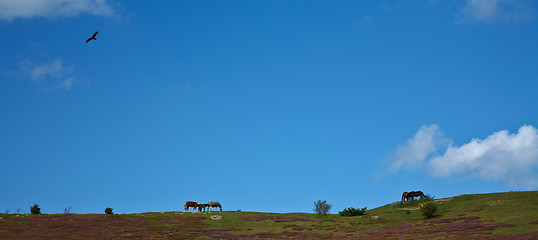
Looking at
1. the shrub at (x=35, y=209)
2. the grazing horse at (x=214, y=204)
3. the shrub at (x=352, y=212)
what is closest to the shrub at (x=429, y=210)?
the shrub at (x=352, y=212)

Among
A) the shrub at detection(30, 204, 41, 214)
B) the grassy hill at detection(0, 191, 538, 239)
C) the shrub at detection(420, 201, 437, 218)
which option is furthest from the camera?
the shrub at detection(30, 204, 41, 214)

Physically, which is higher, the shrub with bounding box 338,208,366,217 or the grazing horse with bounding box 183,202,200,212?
the grazing horse with bounding box 183,202,200,212

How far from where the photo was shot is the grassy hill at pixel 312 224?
5400 cm

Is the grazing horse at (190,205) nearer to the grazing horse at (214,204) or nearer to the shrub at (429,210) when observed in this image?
the grazing horse at (214,204)

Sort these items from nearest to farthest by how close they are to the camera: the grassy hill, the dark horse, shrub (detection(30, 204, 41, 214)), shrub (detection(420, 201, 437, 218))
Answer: the grassy hill → shrub (detection(420, 201, 437, 218)) → shrub (detection(30, 204, 41, 214)) → the dark horse

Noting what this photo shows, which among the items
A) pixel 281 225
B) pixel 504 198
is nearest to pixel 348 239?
pixel 281 225

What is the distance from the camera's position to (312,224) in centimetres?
6625

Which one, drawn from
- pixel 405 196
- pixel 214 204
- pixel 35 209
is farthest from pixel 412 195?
pixel 35 209

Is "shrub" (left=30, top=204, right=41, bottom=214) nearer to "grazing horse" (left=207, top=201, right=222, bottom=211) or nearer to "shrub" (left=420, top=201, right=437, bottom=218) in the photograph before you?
"grazing horse" (left=207, top=201, right=222, bottom=211)

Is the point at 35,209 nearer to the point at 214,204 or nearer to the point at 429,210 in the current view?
the point at 214,204

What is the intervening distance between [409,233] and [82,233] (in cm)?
3770

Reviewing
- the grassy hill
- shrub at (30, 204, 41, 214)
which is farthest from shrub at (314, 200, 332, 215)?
shrub at (30, 204, 41, 214)

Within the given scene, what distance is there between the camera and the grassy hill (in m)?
54.0

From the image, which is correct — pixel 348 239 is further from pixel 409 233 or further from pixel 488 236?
pixel 488 236
